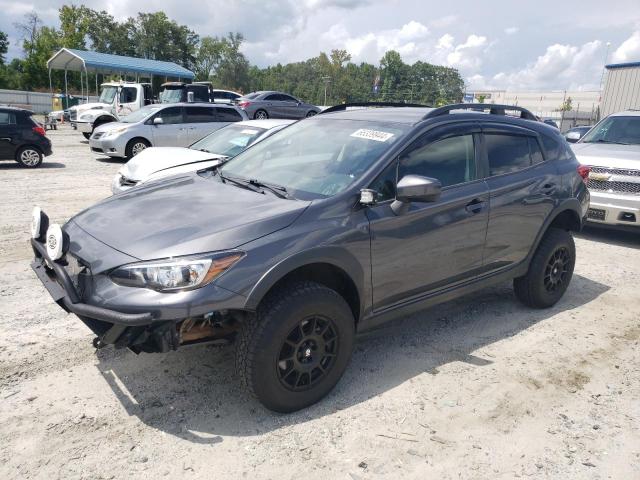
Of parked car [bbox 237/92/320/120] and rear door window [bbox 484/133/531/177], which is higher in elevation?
parked car [bbox 237/92/320/120]

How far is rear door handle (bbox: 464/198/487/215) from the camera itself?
12.6 ft

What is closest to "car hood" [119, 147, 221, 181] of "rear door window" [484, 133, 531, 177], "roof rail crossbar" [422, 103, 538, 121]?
"roof rail crossbar" [422, 103, 538, 121]

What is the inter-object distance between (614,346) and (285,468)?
2.99 m

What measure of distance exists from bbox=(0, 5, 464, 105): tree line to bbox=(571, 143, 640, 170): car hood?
31.8 m

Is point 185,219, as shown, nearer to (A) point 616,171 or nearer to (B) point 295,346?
(B) point 295,346

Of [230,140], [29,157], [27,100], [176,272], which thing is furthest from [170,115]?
[27,100]

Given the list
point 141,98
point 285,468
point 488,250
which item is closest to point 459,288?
point 488,250

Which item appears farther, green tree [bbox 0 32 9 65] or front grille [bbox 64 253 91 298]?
green tree [bbox 0 32 9 65]

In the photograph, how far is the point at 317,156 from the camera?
12.2 feet

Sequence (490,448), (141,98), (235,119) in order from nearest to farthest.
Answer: (490,448) → (235,119) → (141,98)

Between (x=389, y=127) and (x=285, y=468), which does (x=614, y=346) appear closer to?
(x=389, y=127)

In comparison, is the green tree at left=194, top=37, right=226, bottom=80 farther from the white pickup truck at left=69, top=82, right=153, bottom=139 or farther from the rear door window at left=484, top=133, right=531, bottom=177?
the rear door window at left=484, top=133, right=531, bottom=177

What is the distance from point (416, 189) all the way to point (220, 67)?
91.9 m

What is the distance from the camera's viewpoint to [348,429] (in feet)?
9.75
